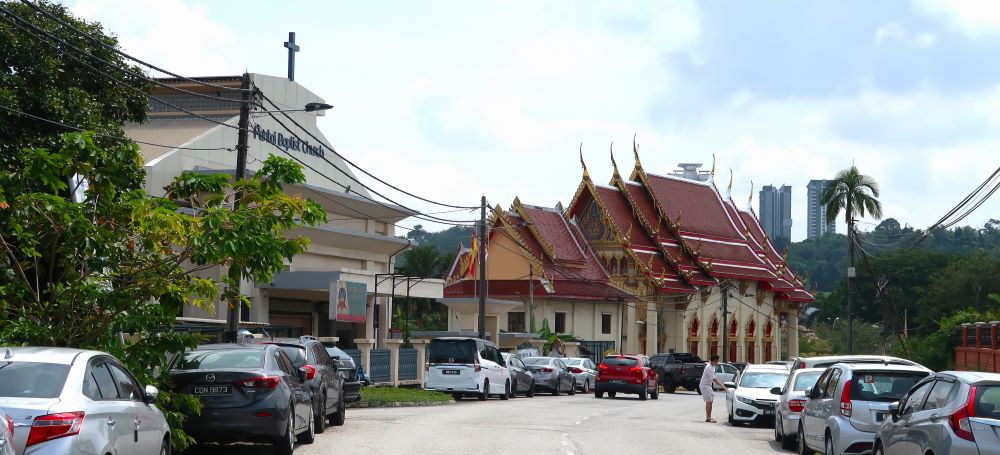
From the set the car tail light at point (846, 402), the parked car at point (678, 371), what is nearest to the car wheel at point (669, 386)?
the parked car at point (678, 371)

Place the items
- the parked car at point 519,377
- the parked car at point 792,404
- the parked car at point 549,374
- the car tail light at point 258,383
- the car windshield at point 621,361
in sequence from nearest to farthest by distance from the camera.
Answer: the car tail light at point 258,383 < the parked car at point 792,404 < the parked car at point 519,377 < the car windshield at point 621,361 < the parked car at point 549,374

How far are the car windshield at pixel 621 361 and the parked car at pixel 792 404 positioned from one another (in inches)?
704

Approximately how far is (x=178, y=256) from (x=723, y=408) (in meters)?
22.0

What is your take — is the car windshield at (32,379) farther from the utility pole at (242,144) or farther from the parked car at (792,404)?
the utility pole at (242,144)

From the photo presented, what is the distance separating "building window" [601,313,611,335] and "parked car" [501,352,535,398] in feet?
80.0

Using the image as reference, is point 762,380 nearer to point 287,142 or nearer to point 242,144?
point 242,144

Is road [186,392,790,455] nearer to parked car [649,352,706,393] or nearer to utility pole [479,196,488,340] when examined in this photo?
utility pole [479,196,488,340]

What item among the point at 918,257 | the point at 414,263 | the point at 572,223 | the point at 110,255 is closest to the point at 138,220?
the point at 110,255

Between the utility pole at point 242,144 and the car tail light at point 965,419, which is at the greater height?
the utility pole at point 242,144

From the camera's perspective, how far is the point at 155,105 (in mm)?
53000

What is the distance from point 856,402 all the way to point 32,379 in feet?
33.4

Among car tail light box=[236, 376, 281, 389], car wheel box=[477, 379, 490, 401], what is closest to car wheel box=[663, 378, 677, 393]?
car wheel box=[477, 379, 490, 401]

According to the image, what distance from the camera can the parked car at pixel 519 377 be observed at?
36125 millimetres

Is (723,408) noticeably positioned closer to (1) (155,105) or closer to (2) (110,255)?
(2) (110,255)
